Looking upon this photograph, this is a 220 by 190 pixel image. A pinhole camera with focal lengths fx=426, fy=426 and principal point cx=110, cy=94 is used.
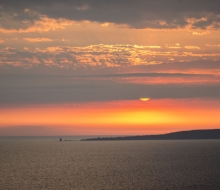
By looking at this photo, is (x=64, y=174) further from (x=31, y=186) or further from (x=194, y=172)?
(x=194, y=172)

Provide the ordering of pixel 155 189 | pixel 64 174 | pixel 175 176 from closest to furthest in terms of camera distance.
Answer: pixel 155 189 < pixel 175 176 < pixel 64 174

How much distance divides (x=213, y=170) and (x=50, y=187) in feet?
131

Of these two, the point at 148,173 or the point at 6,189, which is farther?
the point at 148,173

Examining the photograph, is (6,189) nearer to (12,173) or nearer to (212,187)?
(12,173)

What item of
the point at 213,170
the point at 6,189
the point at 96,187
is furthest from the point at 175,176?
the point at 6,189

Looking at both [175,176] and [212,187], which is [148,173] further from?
[212,187]

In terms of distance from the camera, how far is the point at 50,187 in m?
69.2

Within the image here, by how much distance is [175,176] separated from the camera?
8338 cm

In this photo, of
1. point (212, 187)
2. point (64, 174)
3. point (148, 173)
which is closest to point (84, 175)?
point (64, 174)

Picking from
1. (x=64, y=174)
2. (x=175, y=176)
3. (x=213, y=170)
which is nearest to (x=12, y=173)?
(x=64, y=174)

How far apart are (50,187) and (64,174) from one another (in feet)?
65.0

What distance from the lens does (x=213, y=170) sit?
304 feet

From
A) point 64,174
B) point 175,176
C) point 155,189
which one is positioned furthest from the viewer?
point 64,174

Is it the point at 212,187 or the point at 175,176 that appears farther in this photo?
the point at 175,176
